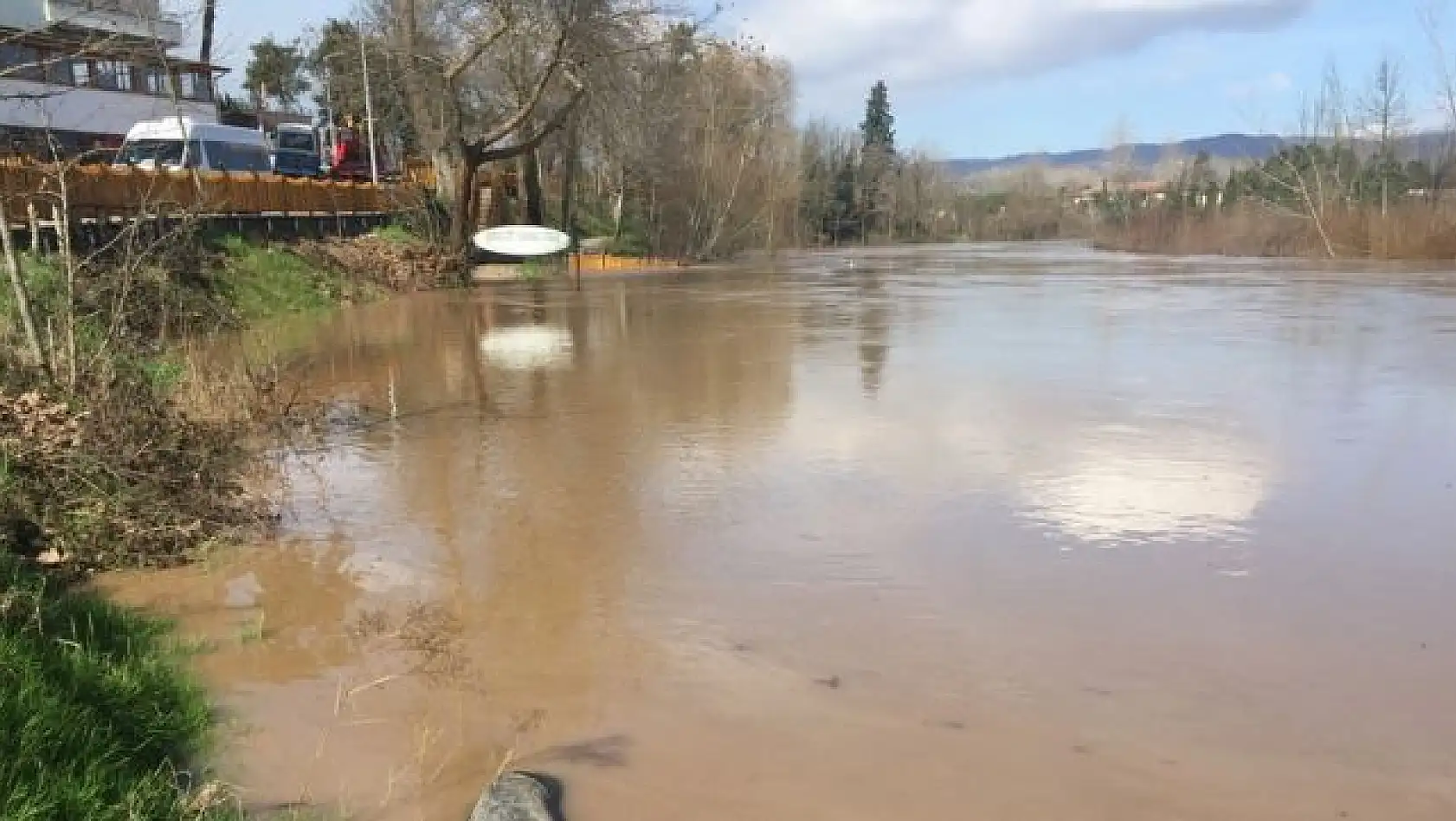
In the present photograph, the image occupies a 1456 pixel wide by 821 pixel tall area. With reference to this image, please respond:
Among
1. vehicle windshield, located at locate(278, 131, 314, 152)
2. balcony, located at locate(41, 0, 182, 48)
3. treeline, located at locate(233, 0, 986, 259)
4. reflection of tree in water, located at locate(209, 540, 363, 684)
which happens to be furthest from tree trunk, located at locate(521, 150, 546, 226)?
reflection of tree in water, located at locate(209, 540, 363, 684)

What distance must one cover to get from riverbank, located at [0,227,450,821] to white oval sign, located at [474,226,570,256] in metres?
23.0

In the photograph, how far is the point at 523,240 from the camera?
119 feet

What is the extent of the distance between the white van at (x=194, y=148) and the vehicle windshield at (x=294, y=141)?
7.94m

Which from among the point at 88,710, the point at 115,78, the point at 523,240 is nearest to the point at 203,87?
the point at 115,78

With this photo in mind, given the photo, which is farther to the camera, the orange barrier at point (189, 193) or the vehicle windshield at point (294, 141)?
the vehicle windshield at point (294, 141)

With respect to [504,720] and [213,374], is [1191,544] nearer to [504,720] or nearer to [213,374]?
[504,720]

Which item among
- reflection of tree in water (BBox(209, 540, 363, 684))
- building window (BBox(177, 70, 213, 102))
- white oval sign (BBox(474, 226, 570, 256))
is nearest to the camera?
reflection of tree in water (BBox(209, 540, 363, 684))

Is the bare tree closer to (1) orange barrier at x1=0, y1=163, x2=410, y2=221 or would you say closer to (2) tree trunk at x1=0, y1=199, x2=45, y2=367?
(1) orange barrier at x1=0, y1=163, x2=410, y2=221

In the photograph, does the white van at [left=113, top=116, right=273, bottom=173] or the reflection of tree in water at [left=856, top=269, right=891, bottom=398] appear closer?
the reflection of tree in water at [left=856, top=269, right=891, bottom=398]

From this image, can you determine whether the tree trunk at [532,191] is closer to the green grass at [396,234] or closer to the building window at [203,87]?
the green grass at [396,234]

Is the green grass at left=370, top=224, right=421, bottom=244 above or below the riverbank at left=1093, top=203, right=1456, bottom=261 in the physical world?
above

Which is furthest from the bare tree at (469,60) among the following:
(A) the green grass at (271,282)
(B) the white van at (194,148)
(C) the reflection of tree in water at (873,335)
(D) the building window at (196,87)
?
(D) the building window at (196,87)

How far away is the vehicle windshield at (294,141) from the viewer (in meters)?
44.8

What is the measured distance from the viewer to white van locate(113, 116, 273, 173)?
3212cm
